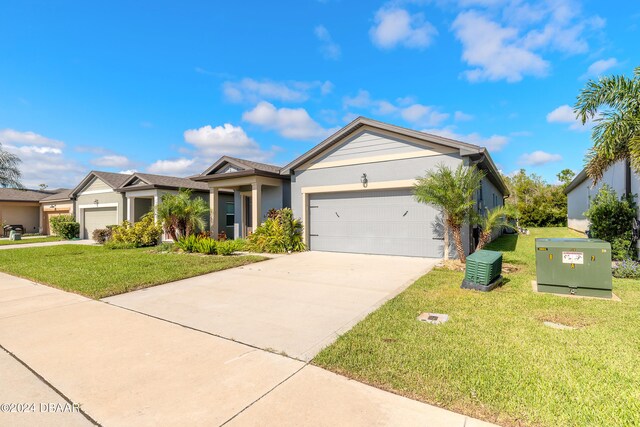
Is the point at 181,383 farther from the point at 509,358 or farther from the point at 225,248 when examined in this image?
the point at 225,248

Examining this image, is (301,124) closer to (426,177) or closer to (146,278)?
(426,177)

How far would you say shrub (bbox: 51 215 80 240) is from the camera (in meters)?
→ 21.5

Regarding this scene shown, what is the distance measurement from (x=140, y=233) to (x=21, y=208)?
21.6m

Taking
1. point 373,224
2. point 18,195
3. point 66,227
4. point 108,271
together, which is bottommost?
point 108,271

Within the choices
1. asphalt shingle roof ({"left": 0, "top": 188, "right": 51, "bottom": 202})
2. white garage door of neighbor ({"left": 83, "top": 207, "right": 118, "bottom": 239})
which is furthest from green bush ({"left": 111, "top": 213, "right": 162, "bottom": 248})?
asphalt shingle roof ({"left": 0, "top": 188, "right": 51, "bottom": 202})

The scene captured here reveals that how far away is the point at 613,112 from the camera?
24.2 feet

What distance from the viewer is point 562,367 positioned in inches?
117

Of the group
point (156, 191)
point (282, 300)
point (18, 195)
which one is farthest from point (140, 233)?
point (18, 195)

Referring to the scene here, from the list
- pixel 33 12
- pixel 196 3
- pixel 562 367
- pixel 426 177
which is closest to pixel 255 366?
pixel 562 367

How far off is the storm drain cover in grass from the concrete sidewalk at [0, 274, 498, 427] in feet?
6.51

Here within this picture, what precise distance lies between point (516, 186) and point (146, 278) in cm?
4221

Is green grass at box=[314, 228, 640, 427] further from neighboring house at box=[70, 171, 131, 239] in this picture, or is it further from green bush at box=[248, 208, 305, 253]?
neighboring house at box=[70, 171, 131, 239]

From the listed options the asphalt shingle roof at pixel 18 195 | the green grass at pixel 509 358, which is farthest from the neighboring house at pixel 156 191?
the green grass at pixel 509 358

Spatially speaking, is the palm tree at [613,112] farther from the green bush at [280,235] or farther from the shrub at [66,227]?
the shrub at [66,227]
